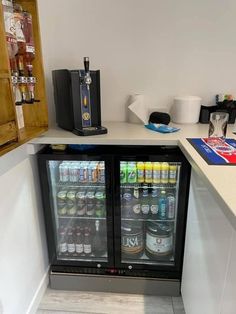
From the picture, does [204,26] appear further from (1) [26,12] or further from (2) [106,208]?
(2) [106,208]

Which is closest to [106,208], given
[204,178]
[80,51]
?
[204,178]

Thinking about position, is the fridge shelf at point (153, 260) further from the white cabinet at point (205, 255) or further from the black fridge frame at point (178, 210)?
the white cabinet at point (205, 255)

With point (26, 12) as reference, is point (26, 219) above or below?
below

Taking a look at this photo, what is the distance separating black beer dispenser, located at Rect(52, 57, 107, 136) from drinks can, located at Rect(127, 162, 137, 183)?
0.28 meters

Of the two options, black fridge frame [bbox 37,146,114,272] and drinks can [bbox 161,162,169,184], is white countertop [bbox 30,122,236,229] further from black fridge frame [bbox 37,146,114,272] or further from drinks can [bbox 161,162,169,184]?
drinks can [bbox 161,162,169,184]

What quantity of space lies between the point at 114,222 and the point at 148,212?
0.26m

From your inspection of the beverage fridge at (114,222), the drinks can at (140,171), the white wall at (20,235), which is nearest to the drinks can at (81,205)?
the beverage fridge at (114,222)

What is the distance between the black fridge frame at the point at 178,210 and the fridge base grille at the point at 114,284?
4 cm

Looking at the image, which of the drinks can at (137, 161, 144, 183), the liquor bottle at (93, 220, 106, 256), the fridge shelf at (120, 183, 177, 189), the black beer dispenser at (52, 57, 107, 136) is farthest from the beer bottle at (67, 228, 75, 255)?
the black beer dispenser at (52, 57, 107, 136)

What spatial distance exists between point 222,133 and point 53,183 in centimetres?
107

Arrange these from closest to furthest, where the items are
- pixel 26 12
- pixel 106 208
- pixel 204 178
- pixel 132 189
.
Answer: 1. pixel 204 178
2. pixel 26 12
3. pixel 106 208
4. pixel 132 189

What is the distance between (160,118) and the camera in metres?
1.65

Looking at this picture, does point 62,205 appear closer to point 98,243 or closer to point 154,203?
point 98,243

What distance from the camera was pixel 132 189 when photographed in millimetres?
1636
